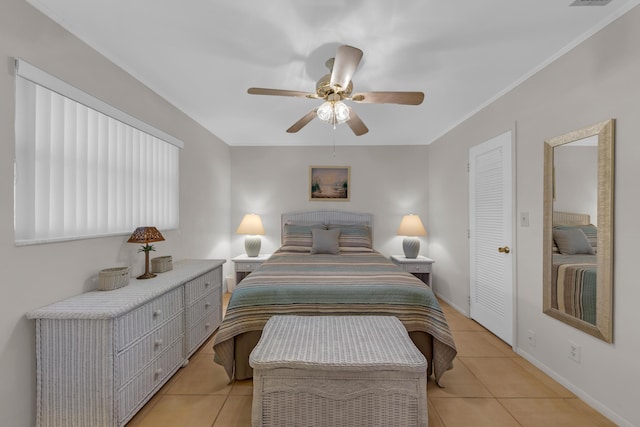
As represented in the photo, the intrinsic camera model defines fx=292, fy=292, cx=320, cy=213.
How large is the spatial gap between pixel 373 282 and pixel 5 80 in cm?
247

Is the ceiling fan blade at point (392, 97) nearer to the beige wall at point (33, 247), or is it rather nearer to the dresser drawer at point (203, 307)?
the beige wall at point (33, 247)

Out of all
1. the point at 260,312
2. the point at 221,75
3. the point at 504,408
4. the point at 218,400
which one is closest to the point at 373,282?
the point at 260,312

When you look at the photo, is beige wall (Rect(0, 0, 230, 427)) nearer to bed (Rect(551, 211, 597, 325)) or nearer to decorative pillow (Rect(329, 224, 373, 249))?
decorative pillow (Rect(329, 224, 373, 249))

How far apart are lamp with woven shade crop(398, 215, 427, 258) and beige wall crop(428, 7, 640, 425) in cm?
152

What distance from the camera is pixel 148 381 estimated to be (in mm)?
1869

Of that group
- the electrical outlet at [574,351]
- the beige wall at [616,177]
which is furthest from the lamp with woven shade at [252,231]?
the electrical outlet at [574,351]

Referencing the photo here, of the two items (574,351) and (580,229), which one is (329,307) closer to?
(574,351)

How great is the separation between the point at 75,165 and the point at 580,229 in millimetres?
3356

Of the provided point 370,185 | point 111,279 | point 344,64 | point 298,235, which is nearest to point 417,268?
point 370,185

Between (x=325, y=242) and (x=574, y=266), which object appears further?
(x=325, y=242)

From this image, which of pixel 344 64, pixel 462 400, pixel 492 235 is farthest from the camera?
pixel 492 235

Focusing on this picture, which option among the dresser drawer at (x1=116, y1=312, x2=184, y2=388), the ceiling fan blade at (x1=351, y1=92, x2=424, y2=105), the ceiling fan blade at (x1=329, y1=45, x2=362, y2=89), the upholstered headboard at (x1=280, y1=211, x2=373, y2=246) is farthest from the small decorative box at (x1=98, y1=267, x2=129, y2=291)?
the upholstered headboard at (x1=280, y1=211, x2=373, y2=246)

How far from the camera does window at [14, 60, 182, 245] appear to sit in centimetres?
156

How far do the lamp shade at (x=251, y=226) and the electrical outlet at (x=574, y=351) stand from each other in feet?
11.8
